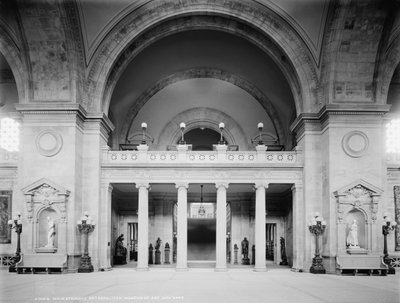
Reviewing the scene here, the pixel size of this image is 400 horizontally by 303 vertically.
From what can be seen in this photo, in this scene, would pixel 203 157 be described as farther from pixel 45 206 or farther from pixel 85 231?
pixel 45 206

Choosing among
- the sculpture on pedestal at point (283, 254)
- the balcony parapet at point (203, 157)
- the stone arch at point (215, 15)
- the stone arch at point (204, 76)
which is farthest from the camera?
the stone arch at point (204, 76)

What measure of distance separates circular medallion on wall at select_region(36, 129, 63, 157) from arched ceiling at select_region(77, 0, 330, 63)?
4.40 metres

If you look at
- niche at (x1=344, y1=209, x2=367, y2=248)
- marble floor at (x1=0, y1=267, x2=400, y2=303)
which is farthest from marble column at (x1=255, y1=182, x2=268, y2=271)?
marble floor at (x1=0, y1=267, x2=400, y2=303)

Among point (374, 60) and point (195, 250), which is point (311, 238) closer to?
point (374, 60)

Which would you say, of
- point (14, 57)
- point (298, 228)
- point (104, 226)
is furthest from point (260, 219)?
point (14, 57)

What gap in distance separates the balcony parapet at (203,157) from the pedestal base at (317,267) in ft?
17.1

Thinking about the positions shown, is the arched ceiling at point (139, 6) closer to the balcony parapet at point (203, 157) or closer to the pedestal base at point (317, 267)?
the balcony parapet at point (203, 157)

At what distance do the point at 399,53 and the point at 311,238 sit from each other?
10.6m

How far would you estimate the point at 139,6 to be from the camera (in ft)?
87.8

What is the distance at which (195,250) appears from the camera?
132 ft

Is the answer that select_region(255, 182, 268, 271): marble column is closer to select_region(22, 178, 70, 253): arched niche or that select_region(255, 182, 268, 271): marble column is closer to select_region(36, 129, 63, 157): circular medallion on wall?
select_region(22, 178, 70, 253): arched niche

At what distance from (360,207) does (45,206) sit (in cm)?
1514

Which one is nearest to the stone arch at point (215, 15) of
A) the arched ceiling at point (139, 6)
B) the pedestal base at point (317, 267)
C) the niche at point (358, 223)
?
the arched ceiling at point (139, 6)

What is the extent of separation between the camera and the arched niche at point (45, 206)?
82.2ft
